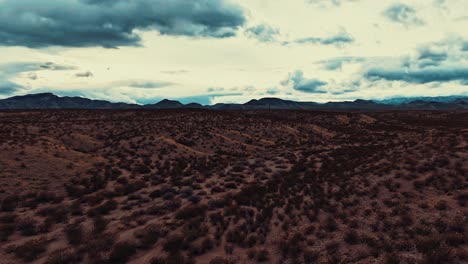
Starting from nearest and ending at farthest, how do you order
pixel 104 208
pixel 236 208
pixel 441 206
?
pixel 441 206
pixel 236 208
pixel 104 208

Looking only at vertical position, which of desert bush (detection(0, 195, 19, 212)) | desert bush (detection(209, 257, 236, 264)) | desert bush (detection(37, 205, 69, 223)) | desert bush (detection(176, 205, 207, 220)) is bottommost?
desert bush (detection(209, 257, 236, 264))

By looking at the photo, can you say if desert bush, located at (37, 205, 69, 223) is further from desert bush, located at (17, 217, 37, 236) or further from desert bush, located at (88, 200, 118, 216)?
desert bush, located at (88, 200, 118, 216)

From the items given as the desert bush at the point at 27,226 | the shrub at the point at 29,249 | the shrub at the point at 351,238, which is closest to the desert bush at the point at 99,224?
the shrub at the point at 29,249

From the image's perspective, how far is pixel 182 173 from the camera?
1131 inches

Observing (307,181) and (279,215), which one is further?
(307,181)

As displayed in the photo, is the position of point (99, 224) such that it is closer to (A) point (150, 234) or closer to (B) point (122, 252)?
(A) point (150, 234)

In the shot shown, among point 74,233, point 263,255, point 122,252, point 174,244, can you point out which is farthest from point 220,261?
point 74,233

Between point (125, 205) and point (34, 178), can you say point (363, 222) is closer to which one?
point (125, 205)

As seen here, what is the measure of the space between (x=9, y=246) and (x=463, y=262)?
18038mm

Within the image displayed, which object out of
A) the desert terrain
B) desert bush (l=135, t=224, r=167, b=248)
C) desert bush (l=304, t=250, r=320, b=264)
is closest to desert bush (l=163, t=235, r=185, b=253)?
the desert terrain

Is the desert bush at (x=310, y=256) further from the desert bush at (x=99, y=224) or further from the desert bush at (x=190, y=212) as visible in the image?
the desert bush at (x=99, y=224)

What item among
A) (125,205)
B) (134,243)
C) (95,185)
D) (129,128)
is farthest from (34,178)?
(129,128)

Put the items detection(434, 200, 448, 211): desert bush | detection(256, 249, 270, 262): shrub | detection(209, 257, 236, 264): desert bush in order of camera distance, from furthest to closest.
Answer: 1. detection(434, 200, 448, 211): desert bush
2. detection(256, 249, 270, 262): shrub
3. detection(209, 257, 236, 264): desert bush

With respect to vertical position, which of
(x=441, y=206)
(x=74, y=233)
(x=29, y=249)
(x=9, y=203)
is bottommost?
(x=74, y=233)
